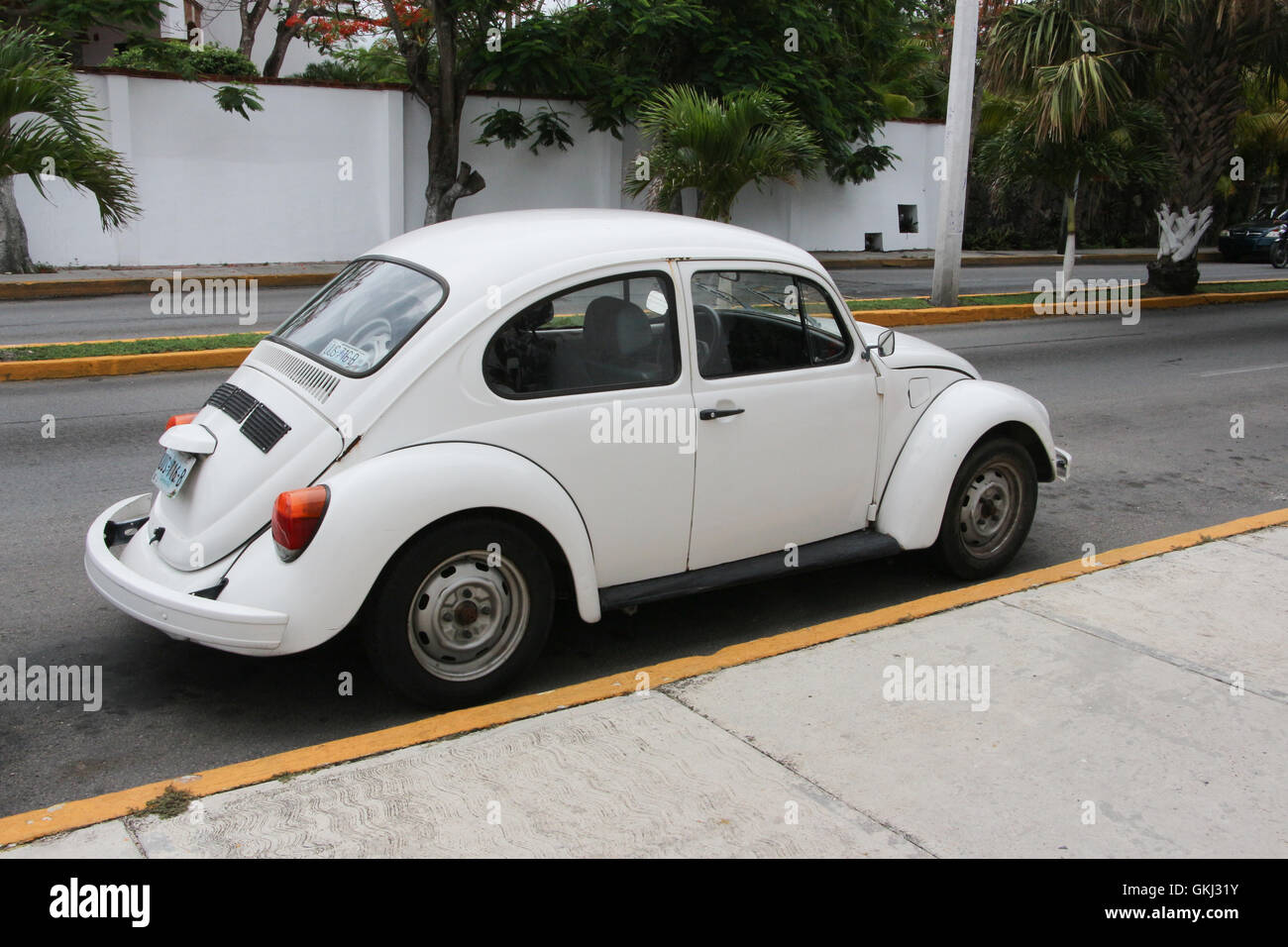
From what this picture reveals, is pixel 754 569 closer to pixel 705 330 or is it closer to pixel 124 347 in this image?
pixel 705 330

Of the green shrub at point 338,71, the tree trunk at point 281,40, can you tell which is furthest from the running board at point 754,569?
the tree trunk at point 281,40

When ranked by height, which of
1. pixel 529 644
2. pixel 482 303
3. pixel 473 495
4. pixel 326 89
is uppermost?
pixel 326 89

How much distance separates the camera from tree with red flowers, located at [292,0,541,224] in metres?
20.4

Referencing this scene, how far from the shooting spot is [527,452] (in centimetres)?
445

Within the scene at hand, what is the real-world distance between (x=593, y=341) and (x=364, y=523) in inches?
49.2

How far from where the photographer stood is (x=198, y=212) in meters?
20.1

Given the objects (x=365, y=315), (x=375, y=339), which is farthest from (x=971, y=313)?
(x=375, y=339)

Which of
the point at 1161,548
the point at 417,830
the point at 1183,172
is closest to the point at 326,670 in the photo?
the point at 417,830

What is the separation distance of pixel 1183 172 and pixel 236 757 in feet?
58.0

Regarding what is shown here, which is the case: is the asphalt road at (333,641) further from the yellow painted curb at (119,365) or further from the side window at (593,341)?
the side window at (593,341)

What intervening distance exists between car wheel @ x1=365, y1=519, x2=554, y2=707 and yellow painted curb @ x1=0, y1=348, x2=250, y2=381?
7.29m

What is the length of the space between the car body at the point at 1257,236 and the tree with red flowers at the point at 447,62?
17.2m
